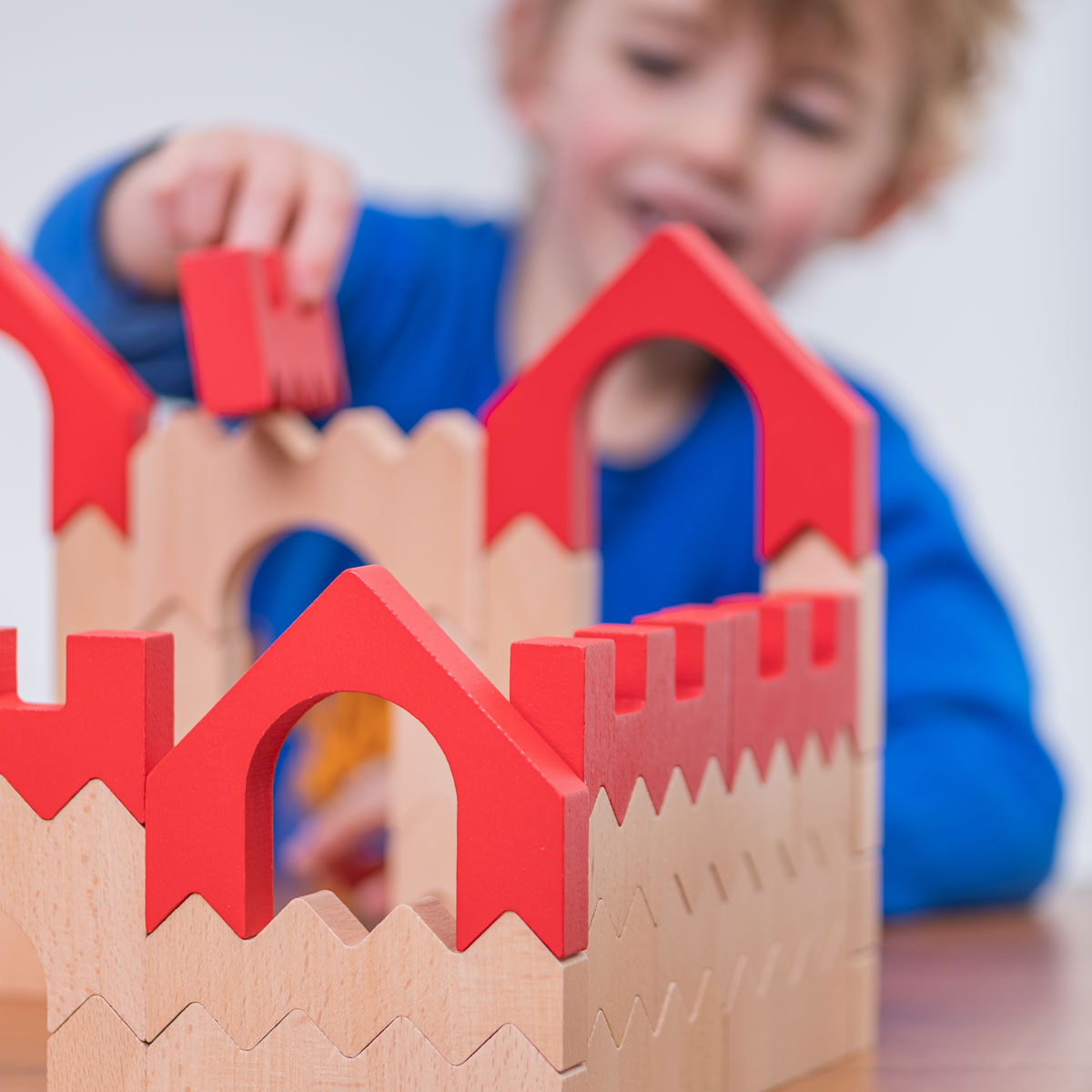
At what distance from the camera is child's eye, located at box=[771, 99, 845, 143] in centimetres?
87

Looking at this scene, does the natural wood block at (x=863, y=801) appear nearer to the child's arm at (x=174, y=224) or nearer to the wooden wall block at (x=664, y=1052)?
the wooden wall block at (x=664, y=1052)

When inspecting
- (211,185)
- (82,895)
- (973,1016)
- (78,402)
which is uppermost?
(211,185)

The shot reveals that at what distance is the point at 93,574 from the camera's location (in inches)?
24.9

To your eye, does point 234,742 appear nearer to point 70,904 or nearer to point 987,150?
point 70,904

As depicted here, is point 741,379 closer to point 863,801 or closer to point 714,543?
point 863,801

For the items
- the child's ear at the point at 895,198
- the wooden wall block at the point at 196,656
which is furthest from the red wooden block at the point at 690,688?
the child's ear at the point at 895,198

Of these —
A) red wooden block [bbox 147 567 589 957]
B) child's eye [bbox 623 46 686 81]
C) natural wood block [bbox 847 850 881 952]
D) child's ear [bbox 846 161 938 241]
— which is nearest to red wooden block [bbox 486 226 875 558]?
natural wood block [bbox 847 850 881 952]

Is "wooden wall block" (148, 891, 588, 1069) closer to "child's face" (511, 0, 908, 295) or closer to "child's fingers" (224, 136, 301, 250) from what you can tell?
"child's fingers" (224, 136, 301, 250)

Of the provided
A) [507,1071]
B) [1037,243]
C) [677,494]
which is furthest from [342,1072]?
[1037,243]

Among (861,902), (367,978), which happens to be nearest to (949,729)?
(861,902)

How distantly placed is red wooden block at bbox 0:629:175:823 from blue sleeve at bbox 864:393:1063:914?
0.50 meters

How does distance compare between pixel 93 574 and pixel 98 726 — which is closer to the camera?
pixel 98 726

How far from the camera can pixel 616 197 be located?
92cm

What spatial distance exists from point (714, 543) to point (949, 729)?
188mm
